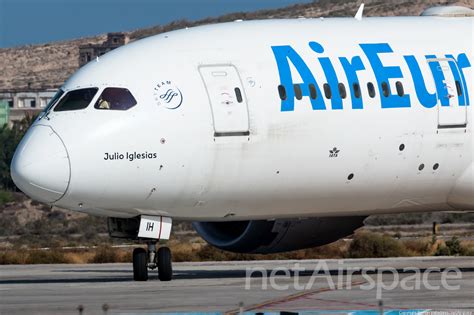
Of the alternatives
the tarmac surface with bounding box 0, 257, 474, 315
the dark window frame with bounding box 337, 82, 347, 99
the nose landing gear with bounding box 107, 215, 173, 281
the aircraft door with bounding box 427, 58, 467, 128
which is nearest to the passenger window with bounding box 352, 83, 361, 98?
the dark window frame with bounding box 337, 82, 347, 99

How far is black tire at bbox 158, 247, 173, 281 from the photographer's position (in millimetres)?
26812

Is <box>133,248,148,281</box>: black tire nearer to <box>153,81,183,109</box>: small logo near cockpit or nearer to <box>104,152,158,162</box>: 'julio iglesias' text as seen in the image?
<box>104,152,158,162</box>: 'julio iglesias' text

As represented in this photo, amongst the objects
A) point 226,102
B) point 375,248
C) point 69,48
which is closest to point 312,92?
point 226,102

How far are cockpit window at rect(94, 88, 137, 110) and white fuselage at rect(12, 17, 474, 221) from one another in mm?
103

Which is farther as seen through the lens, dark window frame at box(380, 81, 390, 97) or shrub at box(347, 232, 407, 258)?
shrub at box(347, 232, 407, 258)

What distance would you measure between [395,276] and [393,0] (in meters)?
139

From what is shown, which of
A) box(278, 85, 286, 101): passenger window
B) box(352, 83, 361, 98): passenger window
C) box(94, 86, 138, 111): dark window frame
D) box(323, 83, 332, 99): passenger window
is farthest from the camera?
box(352, 83, 361, 98): passenger window

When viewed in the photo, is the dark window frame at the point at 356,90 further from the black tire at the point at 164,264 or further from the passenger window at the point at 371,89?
the black tire at the point at 164,264

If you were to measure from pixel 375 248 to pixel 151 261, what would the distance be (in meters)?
13.7

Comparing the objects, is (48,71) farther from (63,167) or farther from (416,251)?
(63,167)

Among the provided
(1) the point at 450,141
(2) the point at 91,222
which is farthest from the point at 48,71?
(1) the point at 450,141

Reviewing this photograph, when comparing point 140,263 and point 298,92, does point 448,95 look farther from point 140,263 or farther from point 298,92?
point 140,263

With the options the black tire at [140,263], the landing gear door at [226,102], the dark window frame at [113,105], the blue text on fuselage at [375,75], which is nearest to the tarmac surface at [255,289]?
the black tire at [140,263]

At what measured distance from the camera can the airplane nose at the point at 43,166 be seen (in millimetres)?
25297
